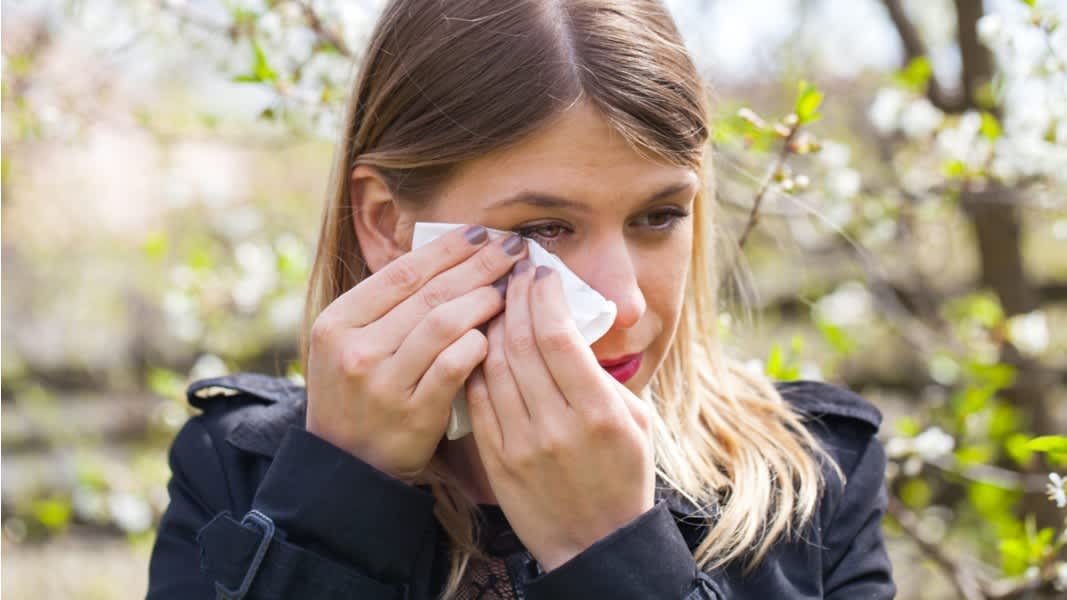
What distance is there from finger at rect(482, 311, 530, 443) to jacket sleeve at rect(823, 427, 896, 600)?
0.64 meters

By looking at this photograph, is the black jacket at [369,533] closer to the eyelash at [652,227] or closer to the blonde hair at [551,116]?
the blonde hair at [551,116]

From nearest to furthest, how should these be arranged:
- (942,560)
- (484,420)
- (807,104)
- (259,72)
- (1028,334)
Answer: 1. (484,420)
2. (807,104)
3. (259,72)
4. (942,560)
5. (1028,334)

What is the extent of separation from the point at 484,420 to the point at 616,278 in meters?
0.30

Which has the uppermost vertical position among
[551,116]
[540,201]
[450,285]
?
[551,116]

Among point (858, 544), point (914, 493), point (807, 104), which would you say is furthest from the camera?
point (914, 493)

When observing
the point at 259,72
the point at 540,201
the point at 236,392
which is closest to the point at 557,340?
the point at 540,201

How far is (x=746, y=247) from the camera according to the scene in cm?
376

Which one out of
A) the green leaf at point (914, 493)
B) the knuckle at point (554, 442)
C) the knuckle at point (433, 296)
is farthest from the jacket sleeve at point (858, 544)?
the green leaf at point (914, 493)

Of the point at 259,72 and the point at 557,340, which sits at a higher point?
the point at 259,72

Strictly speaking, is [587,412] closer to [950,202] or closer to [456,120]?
[456,120]

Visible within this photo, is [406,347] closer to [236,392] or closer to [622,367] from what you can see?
[622,367]

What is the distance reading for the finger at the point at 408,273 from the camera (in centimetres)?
163

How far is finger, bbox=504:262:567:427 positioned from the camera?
154 centimetres

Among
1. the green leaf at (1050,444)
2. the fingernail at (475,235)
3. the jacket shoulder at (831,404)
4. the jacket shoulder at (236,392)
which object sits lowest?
the jacket shoulder at (831,404)
